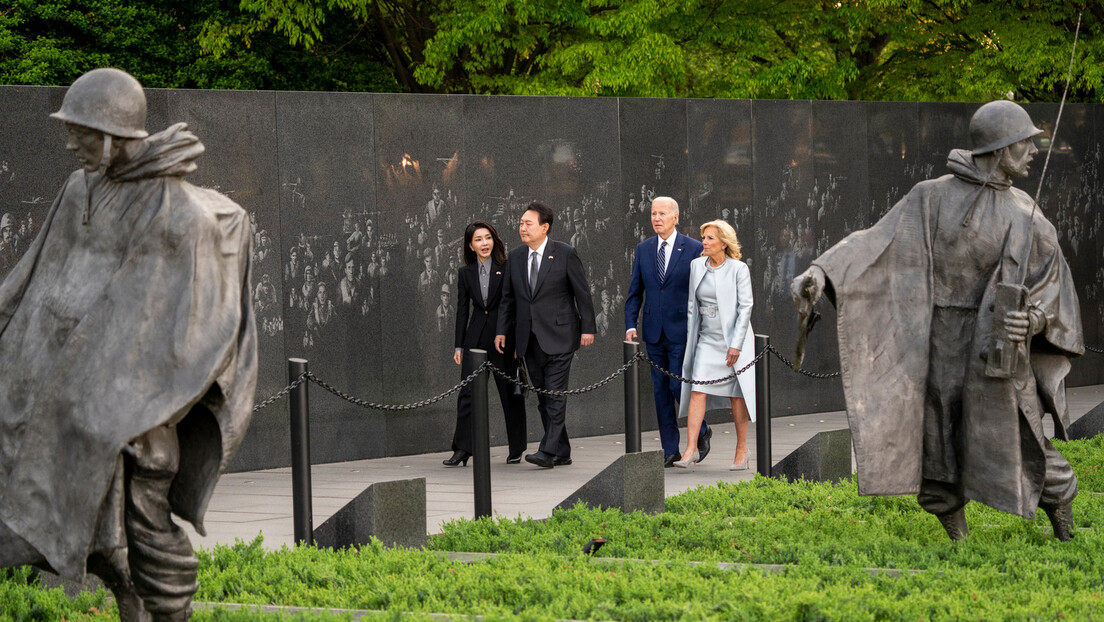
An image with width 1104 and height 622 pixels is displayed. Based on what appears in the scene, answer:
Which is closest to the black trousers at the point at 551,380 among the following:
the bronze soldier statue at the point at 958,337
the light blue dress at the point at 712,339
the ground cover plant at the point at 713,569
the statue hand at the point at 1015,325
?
the light blue dress at the point at 712,339

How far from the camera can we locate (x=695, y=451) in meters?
12.9

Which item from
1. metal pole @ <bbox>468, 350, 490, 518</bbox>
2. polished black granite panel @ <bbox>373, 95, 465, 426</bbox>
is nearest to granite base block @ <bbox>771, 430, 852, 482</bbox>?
metal pole @ <bbox>468, 350, 490, 518</bbox>

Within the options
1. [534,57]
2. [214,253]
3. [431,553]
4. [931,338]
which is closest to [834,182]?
[534,57]

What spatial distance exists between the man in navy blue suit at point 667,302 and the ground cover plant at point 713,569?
3.10 meters

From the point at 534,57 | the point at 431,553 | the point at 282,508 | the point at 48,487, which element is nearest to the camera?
the point at 48,487

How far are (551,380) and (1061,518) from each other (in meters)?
5.12

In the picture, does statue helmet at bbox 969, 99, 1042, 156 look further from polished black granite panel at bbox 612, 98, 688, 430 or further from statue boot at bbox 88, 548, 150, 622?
polished black granite panel at bbox 612, 98, 688, 430

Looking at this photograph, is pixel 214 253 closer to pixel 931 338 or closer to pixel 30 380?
pixel 30 380

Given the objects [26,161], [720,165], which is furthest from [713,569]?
[720,165]

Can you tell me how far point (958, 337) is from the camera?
8328 millimetres

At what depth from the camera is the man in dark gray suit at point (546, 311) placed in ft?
41.8

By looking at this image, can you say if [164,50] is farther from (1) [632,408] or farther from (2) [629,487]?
(2) [629,487]

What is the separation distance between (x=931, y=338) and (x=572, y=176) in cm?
704

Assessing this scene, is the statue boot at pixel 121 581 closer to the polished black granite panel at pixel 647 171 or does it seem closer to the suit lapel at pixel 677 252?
the suit lapel at pixel 677 252
